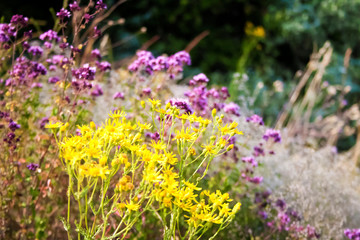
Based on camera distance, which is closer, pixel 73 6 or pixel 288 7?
pixel 73 6

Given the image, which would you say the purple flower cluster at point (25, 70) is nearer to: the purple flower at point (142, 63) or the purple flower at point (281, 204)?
the purple flower at point (142, 63)

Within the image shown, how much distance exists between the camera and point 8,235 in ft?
7.07

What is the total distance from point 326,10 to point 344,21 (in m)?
0.37

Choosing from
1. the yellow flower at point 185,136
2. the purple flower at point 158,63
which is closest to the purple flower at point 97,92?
the purple flower at point 158,63

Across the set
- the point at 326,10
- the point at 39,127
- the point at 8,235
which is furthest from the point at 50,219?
the point at 326,10

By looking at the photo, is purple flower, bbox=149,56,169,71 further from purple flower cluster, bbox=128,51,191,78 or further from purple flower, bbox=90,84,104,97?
purple flower, bbox=90,84,104,97

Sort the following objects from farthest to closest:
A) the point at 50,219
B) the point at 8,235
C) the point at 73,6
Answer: the point at 50,219
the point at 8,235
the point at 73,6

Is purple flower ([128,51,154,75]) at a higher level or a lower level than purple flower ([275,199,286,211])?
higher

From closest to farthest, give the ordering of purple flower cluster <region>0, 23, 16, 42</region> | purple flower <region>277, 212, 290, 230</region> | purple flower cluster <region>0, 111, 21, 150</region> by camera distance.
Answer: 1. purple flower cluster <region>0, 111, 21, 150</region>
2. purple flower cluster <region>0, 23, 16, 42</region>
3. purple flower <region>277, 212, 290, 230</region>

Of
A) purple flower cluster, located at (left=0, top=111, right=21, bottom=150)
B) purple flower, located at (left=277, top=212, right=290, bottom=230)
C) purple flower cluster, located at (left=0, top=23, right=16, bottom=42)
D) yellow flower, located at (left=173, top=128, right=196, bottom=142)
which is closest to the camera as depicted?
yellow flower, located at (left=173, top=128, right=196, bottom=142)

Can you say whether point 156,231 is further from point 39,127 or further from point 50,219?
point 39,127

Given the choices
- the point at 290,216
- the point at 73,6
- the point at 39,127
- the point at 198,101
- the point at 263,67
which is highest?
the point at 73,6

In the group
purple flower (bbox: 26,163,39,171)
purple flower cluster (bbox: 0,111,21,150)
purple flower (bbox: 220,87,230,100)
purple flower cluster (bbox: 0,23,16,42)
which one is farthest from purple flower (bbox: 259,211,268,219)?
purple flower cluster (bbox: 0,23,16,42)

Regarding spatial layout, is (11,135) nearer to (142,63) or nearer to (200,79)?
(142,63)
